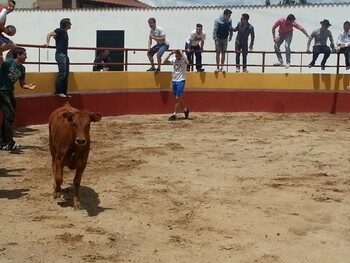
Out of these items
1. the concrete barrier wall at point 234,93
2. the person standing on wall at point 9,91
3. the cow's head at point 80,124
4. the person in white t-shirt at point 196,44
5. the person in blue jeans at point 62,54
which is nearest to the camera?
the cow's head at point 80,124

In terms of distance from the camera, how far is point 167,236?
560 centimetres

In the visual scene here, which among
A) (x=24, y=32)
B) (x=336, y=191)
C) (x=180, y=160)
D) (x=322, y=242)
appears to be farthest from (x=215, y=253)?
(x=24, y=32)

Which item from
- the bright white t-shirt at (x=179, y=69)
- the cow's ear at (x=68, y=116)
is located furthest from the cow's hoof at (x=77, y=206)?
the bright white t-shirt at (x=179, y=69)

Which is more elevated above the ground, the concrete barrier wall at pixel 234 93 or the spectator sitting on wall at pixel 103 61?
the spectator sitting on wall at pixel 103 61

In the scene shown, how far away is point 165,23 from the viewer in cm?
2297

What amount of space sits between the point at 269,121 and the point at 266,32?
8387mm

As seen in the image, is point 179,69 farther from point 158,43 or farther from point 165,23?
point 165,23

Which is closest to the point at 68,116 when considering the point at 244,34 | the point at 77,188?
the point at 77,188

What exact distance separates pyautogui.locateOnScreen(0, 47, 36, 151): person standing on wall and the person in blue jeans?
9.84ft

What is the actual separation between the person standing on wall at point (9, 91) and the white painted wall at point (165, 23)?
11768mm

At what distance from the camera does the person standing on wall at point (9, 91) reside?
9.25 metres

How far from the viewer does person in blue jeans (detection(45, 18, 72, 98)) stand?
12.5 m

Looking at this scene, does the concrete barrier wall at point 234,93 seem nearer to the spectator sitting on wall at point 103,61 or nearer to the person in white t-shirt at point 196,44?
the person in white t-shirt at point 196,44

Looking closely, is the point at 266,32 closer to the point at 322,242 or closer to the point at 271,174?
the point at 271,174
